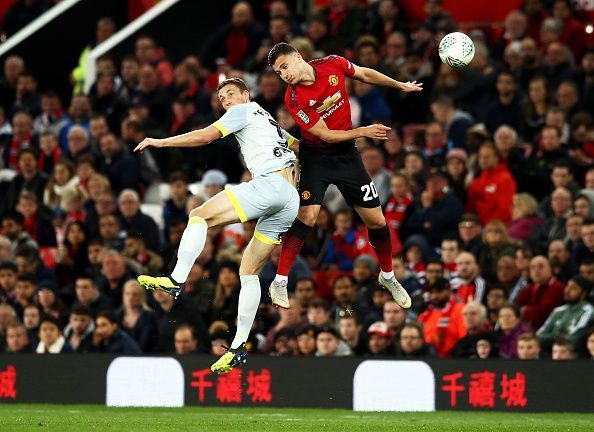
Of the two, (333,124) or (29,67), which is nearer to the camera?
(333,124)

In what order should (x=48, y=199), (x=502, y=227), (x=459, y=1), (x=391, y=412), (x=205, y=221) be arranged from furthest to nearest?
(x=459, y=1), (x=48, y=199), (x=502, y=227), (x=391, y=412), (x=205, y=221)

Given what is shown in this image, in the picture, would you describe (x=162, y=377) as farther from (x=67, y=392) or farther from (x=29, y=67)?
(x=29, y=67)

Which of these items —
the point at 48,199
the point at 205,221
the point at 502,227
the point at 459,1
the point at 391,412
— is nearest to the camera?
the point at 205,221

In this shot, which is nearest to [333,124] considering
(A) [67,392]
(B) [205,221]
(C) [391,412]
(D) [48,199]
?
(B) [205,221]

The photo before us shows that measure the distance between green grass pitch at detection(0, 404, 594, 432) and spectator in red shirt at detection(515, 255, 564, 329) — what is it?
45.5 inches

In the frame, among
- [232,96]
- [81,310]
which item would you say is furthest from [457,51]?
[81,310]

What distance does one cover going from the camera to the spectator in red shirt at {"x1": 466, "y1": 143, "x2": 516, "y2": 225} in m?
16.5

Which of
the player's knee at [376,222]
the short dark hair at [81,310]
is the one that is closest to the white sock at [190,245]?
the player's knee at [376,222]

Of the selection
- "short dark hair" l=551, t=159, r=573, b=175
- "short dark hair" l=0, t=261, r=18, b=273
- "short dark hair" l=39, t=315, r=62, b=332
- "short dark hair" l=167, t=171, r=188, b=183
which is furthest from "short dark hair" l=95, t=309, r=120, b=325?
"short dark hair" l=551, t=159, r=573, b=175

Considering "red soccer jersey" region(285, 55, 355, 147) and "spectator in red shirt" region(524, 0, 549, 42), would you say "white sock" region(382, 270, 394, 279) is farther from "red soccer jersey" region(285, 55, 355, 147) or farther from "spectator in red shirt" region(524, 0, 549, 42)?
"spectator in red shirt" region(524, 0, 549, 42)

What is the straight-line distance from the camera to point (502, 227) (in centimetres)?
1577

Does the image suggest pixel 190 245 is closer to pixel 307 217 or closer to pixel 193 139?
pixel 193 139

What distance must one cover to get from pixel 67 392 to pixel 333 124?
494 cm

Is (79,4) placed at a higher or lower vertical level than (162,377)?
higher
